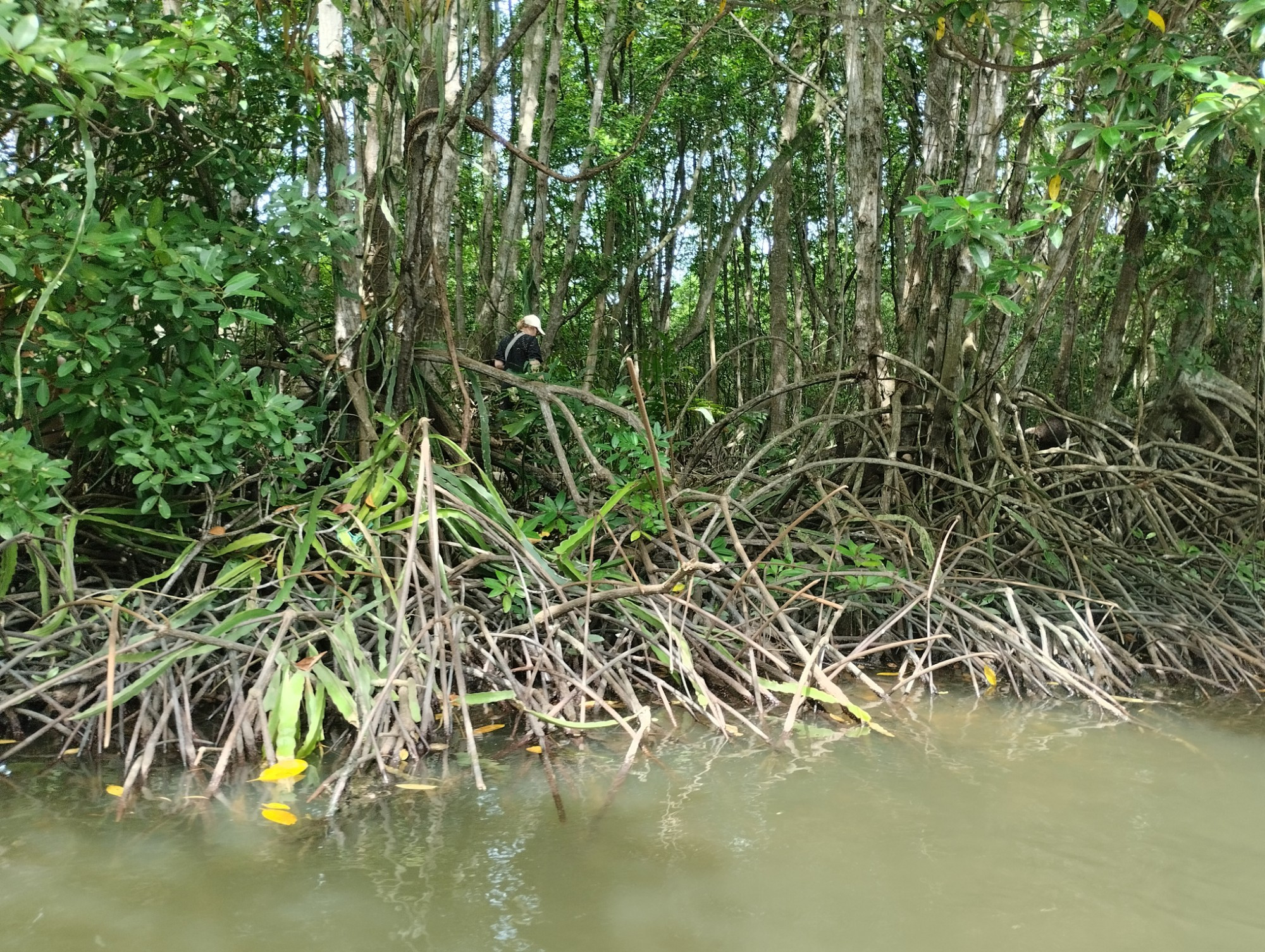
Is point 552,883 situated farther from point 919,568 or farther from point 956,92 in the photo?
point 956,92

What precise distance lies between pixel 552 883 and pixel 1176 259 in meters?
5.51

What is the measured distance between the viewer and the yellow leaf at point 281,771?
2.16m

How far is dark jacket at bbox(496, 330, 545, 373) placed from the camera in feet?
17.2

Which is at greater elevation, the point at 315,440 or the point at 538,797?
the point at 315,440

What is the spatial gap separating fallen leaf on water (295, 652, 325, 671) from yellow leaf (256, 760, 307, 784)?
0.25m

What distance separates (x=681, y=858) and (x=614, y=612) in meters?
1.32

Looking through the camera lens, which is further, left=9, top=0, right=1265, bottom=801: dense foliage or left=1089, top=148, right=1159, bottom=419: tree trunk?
left=1089, top=148, right=1159, bottom=419: tree trunk

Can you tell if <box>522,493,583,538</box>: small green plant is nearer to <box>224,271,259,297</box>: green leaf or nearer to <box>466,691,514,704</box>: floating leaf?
<box>466,691,514,704</box>: floating leaf

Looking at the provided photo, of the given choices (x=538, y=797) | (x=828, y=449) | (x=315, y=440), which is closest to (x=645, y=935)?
(x=538, y=797)

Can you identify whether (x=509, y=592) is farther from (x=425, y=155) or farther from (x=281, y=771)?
(x=425, y=155)

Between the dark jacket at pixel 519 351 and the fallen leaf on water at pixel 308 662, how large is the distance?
2.92 meters

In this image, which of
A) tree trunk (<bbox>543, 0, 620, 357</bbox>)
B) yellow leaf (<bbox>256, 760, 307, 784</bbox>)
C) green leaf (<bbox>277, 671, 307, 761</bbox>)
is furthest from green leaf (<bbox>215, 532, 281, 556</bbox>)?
tree trunk (<bbox>543, 0, 620, 357</bbox>)

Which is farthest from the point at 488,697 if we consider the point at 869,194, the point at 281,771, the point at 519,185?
the point at 519,185

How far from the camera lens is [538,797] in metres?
2.11
